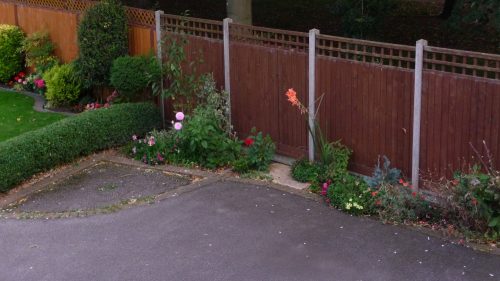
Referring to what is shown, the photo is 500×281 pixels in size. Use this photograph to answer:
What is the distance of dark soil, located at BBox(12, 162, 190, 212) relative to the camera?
30.1ft

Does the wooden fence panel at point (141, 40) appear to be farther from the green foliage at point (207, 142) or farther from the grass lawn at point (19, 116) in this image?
the green foliage at point (207, 142)

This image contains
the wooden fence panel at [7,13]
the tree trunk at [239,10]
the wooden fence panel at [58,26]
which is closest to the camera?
the wooden fence panel at [58,26]

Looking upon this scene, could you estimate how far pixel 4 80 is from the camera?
1540cm

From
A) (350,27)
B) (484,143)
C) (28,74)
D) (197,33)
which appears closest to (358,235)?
(484,143)

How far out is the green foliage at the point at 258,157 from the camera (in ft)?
32.8

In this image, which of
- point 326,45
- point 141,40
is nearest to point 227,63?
point 326,45

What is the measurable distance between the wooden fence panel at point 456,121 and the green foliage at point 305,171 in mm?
1449

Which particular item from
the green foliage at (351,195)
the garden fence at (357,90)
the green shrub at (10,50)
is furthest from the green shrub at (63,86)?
the green foliage at (351,195)

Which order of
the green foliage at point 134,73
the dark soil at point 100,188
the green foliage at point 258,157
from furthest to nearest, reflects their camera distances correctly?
the green foliage at point 134,73 < the green foliage at point 258,157 < the dark soil at point 100,188

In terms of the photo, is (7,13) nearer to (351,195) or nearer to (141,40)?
(141,40)

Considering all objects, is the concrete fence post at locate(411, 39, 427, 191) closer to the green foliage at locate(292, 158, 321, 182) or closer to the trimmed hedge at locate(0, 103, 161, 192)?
the green foliage at locate(292, 158, 321, 182)

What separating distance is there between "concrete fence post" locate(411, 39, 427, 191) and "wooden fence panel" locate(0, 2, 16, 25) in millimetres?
9541

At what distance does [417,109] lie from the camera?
28.2 ft

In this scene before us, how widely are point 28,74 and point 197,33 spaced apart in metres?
5.23
